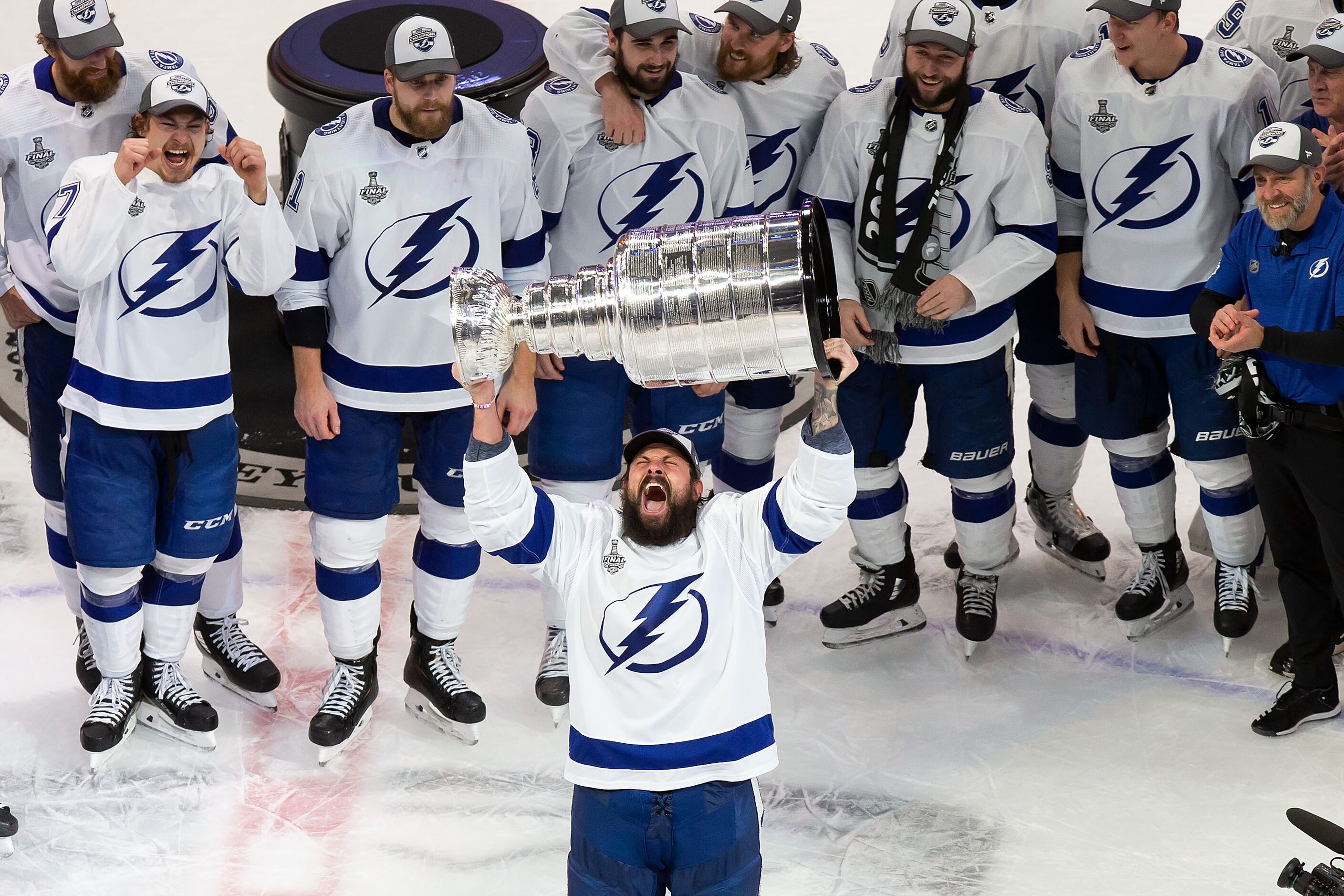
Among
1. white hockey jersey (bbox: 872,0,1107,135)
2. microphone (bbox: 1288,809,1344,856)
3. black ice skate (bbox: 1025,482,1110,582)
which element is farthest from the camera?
black ice skate (bbox: 1025,482,1110,582)

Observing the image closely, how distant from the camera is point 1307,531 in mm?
3955

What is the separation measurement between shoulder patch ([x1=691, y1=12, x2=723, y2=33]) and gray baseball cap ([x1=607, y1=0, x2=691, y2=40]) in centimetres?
37

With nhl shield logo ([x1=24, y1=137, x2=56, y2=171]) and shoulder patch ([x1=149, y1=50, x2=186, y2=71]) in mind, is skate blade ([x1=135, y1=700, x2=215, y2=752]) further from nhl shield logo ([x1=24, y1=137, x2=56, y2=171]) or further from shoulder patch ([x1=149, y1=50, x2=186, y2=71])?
shoulder patch ([x1=149, y1=50, x2=186, y2=71])

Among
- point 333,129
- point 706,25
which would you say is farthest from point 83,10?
point 706,25

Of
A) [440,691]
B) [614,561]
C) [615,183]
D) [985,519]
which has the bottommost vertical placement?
[440,691]

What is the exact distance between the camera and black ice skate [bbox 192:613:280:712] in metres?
4.23

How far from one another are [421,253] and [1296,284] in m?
1.91

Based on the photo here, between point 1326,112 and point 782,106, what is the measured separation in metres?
1.27

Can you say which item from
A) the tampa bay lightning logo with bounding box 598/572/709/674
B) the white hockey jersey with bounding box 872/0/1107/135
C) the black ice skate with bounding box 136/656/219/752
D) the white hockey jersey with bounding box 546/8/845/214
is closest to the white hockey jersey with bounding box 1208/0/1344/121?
the white hockey jersey with bounding box 872/0/1107/135

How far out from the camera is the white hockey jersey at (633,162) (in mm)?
3996

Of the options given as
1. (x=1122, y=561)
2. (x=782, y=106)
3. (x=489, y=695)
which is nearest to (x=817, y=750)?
(x=489, y=695)

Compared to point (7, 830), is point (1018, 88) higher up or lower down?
higher up

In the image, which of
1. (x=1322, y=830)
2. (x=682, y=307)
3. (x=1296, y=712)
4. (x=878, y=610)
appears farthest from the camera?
(x=878, y=610)

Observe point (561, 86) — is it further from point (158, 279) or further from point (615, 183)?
point (158, 279)
